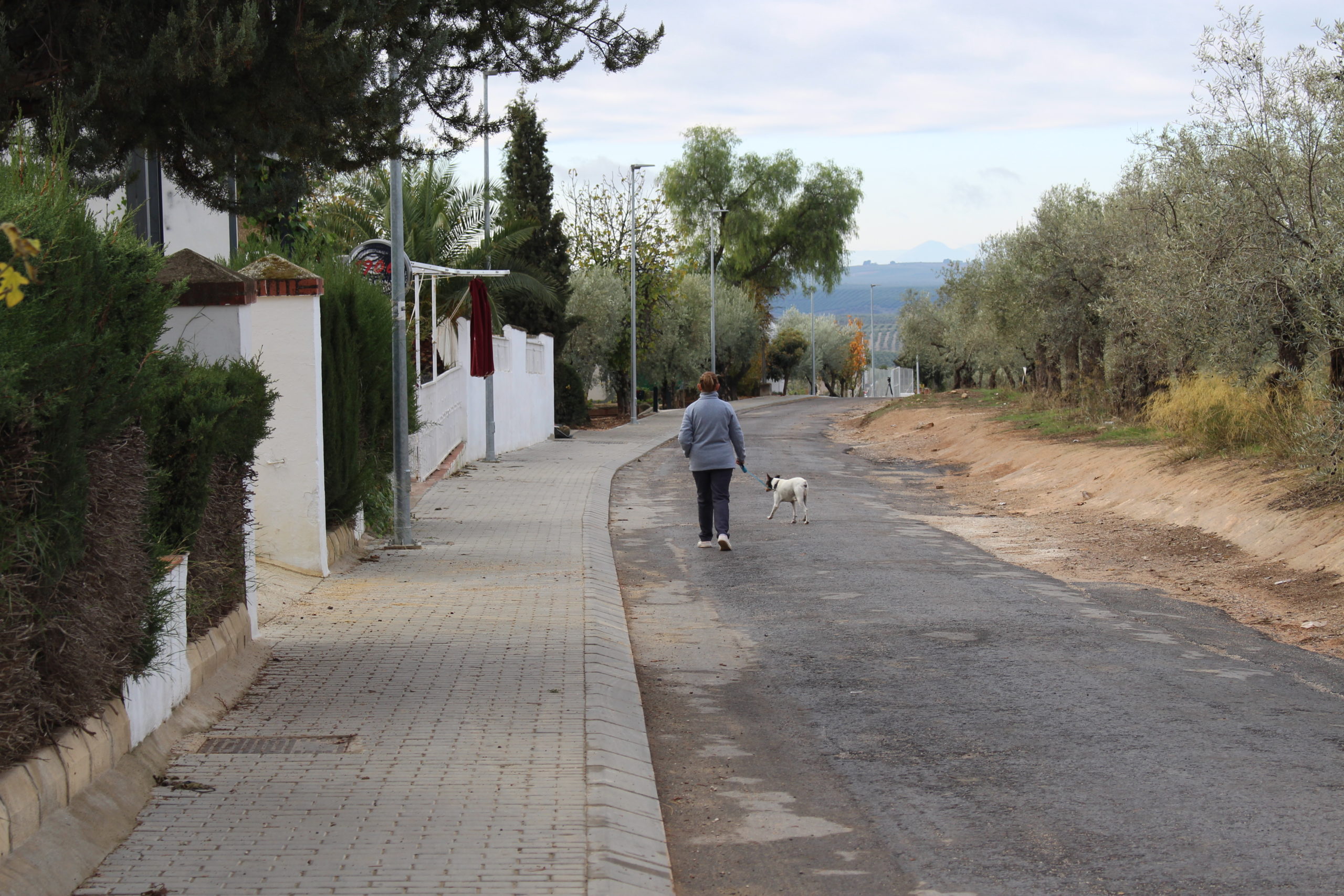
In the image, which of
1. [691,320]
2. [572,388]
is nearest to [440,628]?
[572,388]

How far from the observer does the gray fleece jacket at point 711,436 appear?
12.8 m

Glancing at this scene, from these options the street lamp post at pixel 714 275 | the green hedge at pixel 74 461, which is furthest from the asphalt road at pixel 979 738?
the street lamp post at pixel 714 275

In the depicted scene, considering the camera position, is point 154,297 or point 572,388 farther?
point 572,388

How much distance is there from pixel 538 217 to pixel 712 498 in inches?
1006

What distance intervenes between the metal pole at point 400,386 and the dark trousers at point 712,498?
2.84 m

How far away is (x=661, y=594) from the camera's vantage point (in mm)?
10352

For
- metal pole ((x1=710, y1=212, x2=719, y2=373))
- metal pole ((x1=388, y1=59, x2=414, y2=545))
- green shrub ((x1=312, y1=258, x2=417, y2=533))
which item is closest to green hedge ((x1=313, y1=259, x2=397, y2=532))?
green shrub ((x1=312, y1=258, x2=417, y2=533))

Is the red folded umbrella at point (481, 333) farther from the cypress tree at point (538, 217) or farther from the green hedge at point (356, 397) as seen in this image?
the cypress tree at point (538, 217)

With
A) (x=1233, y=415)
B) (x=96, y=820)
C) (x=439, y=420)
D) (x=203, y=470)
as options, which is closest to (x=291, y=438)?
(x=203, y=470)

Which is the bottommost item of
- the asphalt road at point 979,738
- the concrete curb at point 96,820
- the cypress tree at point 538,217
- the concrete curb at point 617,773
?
the asphalt road at point 979,738

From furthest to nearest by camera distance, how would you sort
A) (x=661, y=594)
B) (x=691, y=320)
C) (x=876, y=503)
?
(x=691, y=320) < (x=876, y=503) < (x=661, y=594)

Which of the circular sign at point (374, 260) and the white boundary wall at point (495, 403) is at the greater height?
the circular sign at point (374, 260)

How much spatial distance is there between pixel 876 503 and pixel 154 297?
13.5m

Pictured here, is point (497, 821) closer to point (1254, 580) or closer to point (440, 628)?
point (440, 628)
